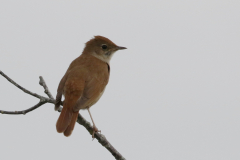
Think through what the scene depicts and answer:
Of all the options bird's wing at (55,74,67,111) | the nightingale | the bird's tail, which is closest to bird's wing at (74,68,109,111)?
the nightingale

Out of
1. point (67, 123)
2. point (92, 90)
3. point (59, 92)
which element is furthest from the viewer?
point (92, 90)

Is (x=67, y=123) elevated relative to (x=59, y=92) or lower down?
lower down

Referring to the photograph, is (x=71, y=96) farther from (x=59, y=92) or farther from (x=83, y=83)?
(x=83, y=83)

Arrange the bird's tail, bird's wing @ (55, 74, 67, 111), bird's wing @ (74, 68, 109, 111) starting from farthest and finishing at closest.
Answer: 1. bird's wing @ (74, 68, 109, 111)
2. bird's wing @ (55, 74, 67, 111)
3. the bird's tail

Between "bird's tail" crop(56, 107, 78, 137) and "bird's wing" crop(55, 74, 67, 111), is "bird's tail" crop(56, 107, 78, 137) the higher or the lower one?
the lower one

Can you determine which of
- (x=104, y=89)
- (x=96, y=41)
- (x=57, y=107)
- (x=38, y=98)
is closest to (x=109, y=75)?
(x=104, y=89)

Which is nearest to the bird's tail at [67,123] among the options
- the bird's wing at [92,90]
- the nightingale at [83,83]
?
the nightingale at [83,83]

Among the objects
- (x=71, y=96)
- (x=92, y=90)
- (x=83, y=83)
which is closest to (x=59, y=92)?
(x=71, y=96)

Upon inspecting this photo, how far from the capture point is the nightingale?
601cm

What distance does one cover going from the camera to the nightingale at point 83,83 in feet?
19.7

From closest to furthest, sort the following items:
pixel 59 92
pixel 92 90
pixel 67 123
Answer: pixel 67 123 < pixel 59 92 < pixel 92 90

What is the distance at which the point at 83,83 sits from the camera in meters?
6.69

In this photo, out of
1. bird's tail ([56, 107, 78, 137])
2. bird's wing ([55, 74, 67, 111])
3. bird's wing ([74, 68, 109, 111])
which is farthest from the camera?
bird's wing ([74, 68, 109, 111])

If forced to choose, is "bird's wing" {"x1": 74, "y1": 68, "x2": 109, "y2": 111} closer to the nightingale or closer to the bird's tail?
the nightingale
